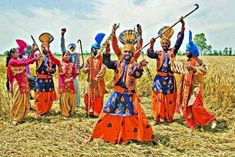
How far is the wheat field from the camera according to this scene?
7078mm

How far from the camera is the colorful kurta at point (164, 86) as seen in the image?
364 inches

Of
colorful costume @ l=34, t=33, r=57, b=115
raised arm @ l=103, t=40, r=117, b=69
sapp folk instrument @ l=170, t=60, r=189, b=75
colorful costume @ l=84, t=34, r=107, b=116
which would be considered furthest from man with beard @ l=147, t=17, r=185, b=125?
colorful costume @ l=34, t=33, r=57, b=115

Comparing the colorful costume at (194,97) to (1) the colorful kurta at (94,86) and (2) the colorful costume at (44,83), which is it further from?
(2) the colorful costume at (44,83)

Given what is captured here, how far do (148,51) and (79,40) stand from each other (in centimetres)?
234

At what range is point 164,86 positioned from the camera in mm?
9383

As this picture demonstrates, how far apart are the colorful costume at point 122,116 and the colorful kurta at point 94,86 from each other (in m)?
2.80

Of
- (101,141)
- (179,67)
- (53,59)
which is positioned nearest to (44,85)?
(53,59)

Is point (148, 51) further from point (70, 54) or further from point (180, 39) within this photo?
point (70, 54)

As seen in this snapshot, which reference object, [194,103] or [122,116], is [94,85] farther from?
[122,116]

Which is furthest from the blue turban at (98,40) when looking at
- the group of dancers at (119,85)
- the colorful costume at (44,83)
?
the colorful costume at (44,83)

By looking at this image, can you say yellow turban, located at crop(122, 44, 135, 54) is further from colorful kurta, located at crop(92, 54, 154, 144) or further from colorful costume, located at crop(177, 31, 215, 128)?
colorful costume, located at crop(177, 31, 215, 128)

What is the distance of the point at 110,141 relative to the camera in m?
7.48

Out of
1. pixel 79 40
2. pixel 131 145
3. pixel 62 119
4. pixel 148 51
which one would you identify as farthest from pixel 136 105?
pixel 79 40

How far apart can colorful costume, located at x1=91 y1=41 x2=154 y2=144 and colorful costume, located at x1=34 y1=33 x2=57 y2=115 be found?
323 centimetres
